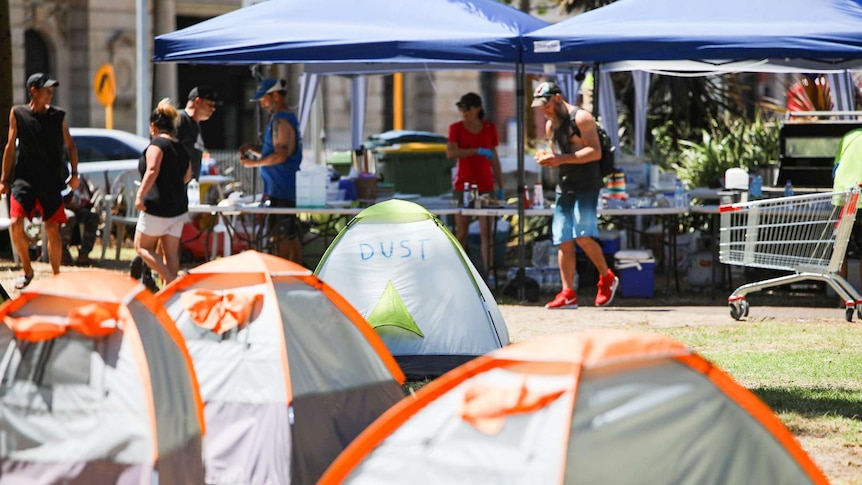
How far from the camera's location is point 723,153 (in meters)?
15.4

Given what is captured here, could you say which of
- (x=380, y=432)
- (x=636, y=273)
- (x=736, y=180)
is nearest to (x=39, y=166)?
(x=636, y=273)

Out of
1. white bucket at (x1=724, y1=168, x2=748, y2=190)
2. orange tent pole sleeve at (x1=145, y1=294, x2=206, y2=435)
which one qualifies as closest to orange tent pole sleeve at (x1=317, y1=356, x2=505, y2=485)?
orange tent pole sleeve at (x1=145, y1=294, x2=206, y2=435)

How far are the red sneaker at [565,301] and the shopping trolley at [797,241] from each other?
1321 mm

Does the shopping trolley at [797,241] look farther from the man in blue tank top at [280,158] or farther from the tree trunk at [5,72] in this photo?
the tree trunk at [5,72]

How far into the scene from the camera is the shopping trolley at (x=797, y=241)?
9.91 meters

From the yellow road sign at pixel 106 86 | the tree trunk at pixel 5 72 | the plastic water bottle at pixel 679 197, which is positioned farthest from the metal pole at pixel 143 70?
the plastic water bottle at pixel 679 197

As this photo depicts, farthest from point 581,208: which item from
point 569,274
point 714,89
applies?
point 714,89

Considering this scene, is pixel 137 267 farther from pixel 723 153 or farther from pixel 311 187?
pixel 723 153

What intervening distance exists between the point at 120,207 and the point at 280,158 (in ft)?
12.8

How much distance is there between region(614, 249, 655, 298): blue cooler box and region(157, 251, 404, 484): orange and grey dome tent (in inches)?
268

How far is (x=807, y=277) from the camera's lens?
33.3 ft

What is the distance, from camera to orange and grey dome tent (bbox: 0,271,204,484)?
435 centimetres

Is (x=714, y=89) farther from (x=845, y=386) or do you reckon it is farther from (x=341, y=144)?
(x=341, y=144)

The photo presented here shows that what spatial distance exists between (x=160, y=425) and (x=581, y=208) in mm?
6654
